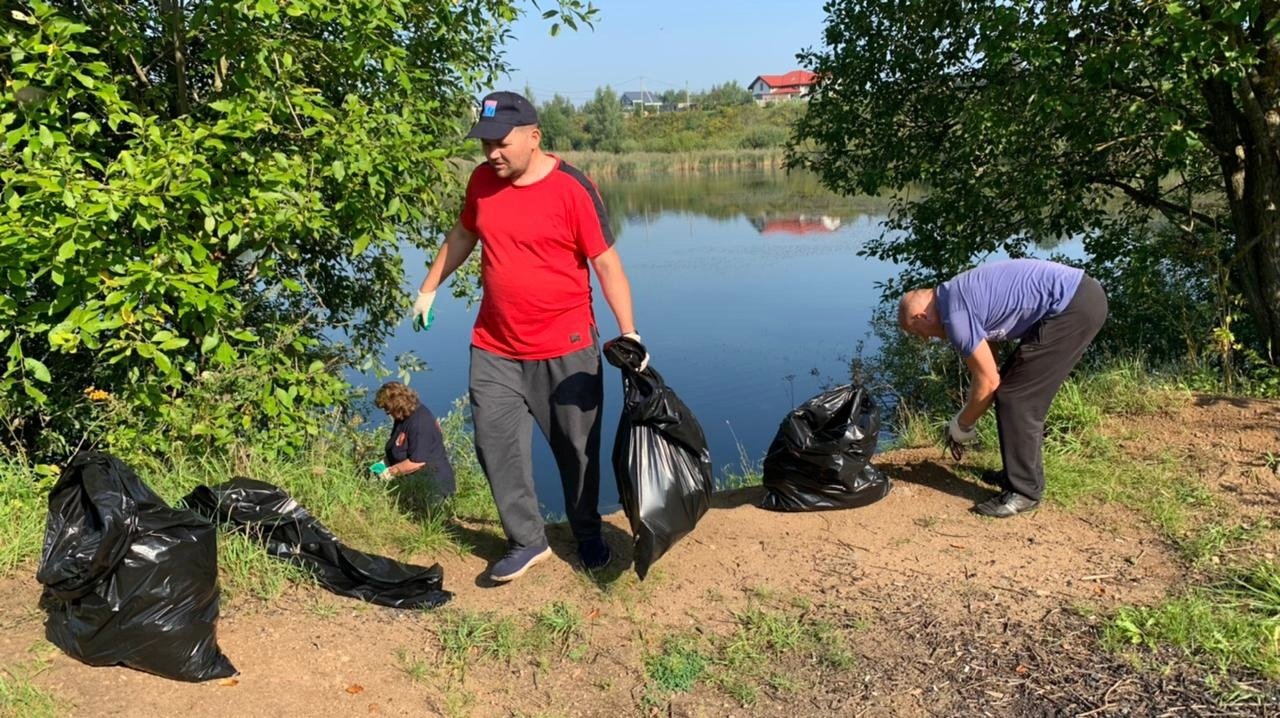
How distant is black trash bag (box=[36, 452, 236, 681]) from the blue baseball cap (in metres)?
1.68

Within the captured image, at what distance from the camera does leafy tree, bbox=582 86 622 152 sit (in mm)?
53469

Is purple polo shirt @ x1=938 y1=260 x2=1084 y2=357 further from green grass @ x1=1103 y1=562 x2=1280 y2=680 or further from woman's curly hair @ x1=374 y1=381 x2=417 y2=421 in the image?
woman's curly hair @ x1=374 y1=381 x2=417 y2=421

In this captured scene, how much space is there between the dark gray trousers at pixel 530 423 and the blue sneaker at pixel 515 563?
31 mm

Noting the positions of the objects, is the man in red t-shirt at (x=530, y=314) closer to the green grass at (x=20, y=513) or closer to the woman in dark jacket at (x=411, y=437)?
the green grass at (x=20, y=513)

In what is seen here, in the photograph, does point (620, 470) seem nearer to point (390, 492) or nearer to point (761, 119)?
point (390, 492)

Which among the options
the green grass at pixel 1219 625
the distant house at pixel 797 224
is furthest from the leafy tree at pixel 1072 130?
the distant house at pixel 797 224

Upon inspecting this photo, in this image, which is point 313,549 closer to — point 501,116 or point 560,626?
point 560,626

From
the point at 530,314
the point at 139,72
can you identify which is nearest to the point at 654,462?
the point at 530,314

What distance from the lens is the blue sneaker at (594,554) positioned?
12.7ft

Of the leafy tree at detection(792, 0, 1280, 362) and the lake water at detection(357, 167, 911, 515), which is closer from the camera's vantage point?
the leafy tree at detection(792, 0, 1280, 362)

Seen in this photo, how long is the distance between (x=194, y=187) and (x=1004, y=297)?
3454 millimetres

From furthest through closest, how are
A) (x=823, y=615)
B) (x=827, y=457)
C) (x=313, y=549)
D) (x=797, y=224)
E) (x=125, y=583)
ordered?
(x=797, y=224)
(x=827, y=457)
(x=313, y=549)
(x=823, y=615)
(x=125, y=583)

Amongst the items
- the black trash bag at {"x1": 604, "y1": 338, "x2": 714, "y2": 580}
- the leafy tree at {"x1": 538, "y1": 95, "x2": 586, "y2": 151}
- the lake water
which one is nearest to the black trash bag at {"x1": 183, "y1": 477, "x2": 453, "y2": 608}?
the black trash bag at {"x1": 604, "y1": 338, "x2": 714, "y2": 580}

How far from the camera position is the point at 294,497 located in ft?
14.2
